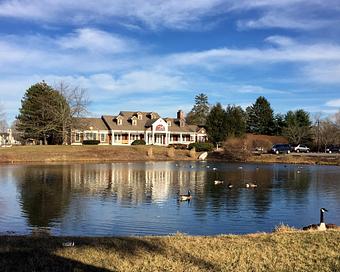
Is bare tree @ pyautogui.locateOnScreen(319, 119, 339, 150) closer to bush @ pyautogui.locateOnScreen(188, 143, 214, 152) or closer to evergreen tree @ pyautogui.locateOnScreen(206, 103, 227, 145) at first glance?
evergreen tree @ pyautogui.locateOnScreen(206, 103, 227, 145)

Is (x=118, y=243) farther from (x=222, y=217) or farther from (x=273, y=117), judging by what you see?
(x=273, y=117)

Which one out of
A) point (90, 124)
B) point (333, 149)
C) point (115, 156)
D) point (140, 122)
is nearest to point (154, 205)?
point (115, 156)

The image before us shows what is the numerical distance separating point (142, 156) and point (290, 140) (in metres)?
40.0

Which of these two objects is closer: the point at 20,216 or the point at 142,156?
the point at 20,216

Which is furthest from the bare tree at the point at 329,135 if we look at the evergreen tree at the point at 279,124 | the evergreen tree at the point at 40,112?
the evergreen tree at the point at 40,112

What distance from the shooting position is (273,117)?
107438 mm

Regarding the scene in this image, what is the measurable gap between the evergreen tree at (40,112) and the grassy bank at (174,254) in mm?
69110

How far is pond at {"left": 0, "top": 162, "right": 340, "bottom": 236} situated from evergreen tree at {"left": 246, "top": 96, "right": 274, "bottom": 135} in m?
67.6

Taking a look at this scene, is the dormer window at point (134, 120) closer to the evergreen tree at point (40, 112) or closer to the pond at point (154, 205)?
the evergreen tree at point (40, 112)

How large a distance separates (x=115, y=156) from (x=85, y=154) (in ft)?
16.0

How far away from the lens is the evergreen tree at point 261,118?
107m

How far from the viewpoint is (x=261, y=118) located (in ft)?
352

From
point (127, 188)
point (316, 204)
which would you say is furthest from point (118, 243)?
point (127, 188)

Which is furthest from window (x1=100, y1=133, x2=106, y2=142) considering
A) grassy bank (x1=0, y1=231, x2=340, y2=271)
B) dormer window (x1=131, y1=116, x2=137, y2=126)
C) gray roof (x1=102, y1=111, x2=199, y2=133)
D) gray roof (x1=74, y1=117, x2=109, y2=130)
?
grassy bank (x1=0, y1=231, x2=340, y2=271)
